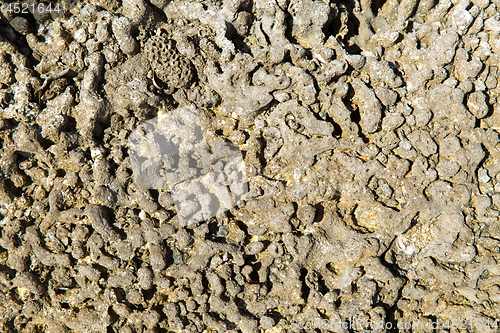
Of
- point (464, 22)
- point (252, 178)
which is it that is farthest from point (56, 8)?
point (464, 22)

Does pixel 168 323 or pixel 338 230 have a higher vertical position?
pixel 338 230

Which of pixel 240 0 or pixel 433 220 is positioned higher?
pixel 240 0

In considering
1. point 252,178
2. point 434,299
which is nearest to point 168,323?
point 252,178

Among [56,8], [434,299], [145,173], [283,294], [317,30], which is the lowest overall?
[283,294]

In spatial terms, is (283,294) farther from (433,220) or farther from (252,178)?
(433,220)

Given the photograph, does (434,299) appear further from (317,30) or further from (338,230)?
(317,30)

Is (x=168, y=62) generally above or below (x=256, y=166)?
above
